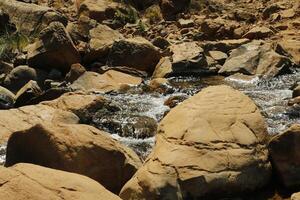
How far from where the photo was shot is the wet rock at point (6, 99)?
10202 mm

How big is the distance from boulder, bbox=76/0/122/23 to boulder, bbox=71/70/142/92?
4804 mm

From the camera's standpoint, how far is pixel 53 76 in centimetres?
1216

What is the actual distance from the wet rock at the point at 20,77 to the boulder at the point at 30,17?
9.04ft

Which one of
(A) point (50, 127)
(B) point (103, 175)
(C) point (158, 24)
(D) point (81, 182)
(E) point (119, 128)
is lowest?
(C) point (158, 24)

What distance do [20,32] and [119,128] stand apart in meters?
6.55

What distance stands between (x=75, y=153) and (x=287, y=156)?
2137 mm

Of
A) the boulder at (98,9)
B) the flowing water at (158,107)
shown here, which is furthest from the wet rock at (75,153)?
the boulder at (98,9)

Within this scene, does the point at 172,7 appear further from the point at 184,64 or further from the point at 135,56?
the point at 184,64

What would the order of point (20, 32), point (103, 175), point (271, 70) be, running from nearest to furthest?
1. point (103, 175)
2. point (271, 70)
3. point (20, 32)

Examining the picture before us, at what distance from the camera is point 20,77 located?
11.8 m

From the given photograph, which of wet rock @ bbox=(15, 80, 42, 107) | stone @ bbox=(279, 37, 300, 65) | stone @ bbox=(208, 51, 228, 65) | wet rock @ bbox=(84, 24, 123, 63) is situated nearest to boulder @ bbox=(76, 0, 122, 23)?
wet rock @ bbox=(84, 24, 123, 63)

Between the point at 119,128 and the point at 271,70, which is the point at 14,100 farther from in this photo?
the point at 271,70

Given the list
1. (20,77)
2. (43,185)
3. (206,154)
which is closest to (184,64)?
(20,77)

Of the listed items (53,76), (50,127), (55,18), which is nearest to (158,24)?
(55,18)
